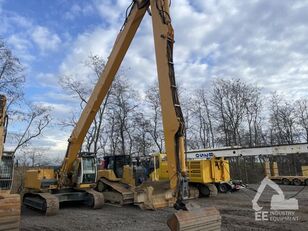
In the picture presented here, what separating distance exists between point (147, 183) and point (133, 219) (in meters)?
3.46

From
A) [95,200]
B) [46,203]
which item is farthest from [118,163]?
[46,203]

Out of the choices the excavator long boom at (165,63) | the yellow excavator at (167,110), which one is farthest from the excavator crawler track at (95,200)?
the excavator long boom at (165,63)

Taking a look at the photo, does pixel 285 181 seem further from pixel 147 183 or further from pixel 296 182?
pixel 147 183

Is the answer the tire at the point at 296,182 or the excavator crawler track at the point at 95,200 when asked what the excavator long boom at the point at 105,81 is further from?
the tire at the point at 296,182

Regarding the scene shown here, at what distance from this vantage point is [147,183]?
48.4 feet

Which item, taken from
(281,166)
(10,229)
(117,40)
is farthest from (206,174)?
(281,166)

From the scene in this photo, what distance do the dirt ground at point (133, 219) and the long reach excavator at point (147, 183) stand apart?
57cm

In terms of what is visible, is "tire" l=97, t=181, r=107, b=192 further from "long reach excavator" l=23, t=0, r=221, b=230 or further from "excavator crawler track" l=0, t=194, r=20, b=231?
"excavator crawler track" l=0, t=194, r=20, b=231

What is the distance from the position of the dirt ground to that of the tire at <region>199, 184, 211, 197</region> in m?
2.24

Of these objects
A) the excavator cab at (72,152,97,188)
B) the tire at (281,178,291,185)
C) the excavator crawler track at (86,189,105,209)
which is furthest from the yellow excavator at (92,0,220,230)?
the tire at (281,178,291,185)

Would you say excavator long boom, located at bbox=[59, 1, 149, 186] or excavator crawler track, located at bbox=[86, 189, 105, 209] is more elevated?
excavator long boom, located at bbox=[59, 1, 149, 186]

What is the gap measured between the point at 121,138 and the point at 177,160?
3468 centimetres

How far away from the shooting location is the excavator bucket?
236 inches

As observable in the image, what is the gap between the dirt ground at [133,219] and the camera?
968 cm
